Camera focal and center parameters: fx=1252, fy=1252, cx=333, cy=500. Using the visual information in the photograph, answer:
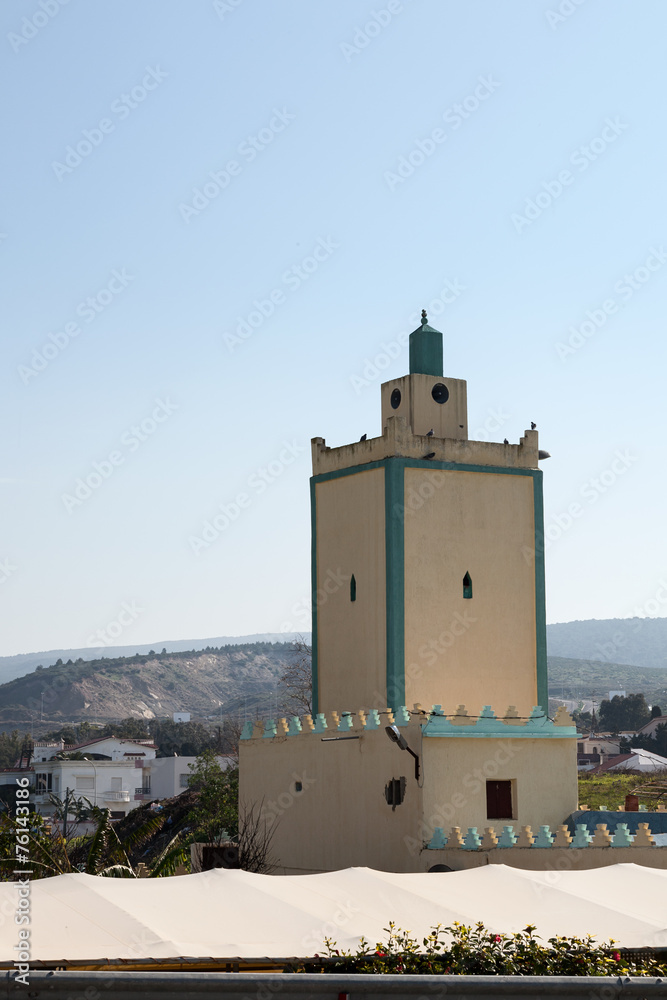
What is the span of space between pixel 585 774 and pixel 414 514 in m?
50.9

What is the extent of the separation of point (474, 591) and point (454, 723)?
12.6ft

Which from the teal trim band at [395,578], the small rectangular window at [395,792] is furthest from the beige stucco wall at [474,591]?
the small rectangular window at [395,792]

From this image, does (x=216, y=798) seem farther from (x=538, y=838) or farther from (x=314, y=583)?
(x=538, y=838)

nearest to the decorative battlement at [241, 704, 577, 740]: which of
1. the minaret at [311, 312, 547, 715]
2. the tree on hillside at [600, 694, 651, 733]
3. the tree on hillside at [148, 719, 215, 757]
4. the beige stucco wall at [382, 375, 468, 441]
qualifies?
the minaret at [311, 312, 547, 715]

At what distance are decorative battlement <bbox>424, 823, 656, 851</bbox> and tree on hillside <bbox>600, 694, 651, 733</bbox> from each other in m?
103

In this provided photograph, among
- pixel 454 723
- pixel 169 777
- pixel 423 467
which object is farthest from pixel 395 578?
pixel 169 777

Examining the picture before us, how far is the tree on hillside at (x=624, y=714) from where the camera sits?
122062 mm

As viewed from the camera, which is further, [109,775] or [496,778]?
[109,775]

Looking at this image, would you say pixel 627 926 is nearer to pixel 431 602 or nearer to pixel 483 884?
pixel 483 884

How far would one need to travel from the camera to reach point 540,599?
25203 millimetres

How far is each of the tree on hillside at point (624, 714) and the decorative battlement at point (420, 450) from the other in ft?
327

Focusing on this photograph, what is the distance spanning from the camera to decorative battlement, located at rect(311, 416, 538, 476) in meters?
24.2

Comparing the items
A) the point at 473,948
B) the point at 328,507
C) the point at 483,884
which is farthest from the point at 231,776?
the point at 473,948

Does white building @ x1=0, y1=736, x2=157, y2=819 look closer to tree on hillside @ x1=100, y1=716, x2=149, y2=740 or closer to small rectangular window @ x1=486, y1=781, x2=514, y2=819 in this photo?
tree on hillside @ x1=100, y1=716, x2=149, y2=740
